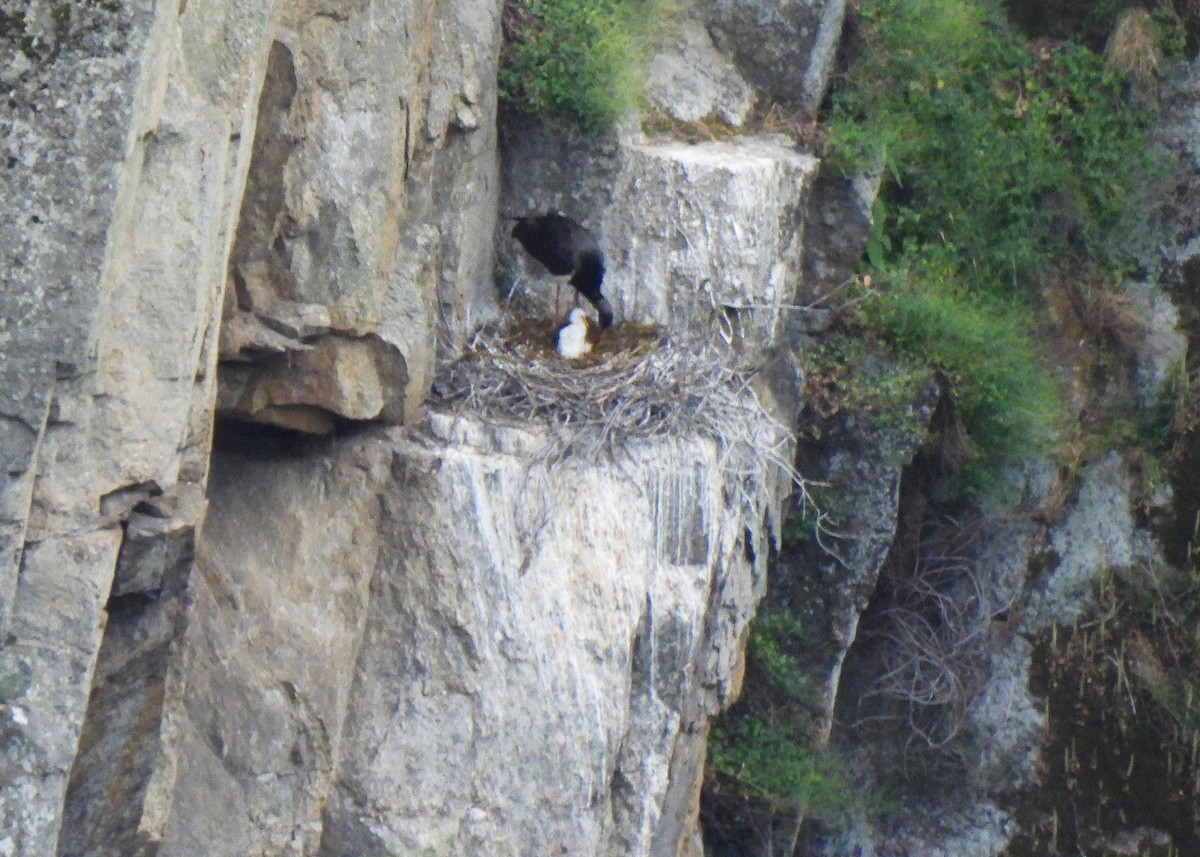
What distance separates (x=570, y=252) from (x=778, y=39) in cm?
147

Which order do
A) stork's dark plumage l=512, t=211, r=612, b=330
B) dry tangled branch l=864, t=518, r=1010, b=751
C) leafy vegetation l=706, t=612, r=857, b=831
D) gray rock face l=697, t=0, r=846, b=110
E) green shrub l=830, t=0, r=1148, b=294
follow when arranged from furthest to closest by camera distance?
dry tangled branch l=864, t=518, r=1010, b=751, green shrub l=830, t=0, r=1148, b=294, leafy vegetation l=706, t=612, r=857, b=831, gray rock face l=697, t=0, r=846, b=110, stork's dark plumage l=512, t=211, r=612, b=330

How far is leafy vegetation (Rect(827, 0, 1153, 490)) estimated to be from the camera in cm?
607

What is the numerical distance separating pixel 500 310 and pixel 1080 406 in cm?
301

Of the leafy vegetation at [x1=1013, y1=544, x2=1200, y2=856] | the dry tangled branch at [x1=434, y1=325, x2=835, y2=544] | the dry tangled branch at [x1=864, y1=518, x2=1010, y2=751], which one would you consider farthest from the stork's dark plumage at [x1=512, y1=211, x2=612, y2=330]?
the leafy vegetation at [x1=1013, y1=544, x2=1200, y2=856]

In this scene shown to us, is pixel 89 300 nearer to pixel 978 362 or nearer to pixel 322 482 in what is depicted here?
pixel 322 482

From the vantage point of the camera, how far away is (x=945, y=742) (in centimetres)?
671

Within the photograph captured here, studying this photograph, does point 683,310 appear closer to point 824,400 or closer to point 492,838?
point 824,400

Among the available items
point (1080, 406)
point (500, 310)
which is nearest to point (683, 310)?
point (500, 310)

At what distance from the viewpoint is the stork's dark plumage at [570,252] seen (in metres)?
5.31

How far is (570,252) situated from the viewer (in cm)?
531

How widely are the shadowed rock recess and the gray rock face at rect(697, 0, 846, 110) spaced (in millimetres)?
14

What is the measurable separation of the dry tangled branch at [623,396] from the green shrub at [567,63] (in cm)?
83

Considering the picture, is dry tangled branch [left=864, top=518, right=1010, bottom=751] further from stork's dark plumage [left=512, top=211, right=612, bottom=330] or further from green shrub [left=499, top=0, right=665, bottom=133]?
green shrub [left=499, top=0, right=665, bottom=133]

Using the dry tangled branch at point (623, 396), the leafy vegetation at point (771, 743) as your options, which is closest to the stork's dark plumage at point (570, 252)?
the dry tangled branch at point (623, 396)
